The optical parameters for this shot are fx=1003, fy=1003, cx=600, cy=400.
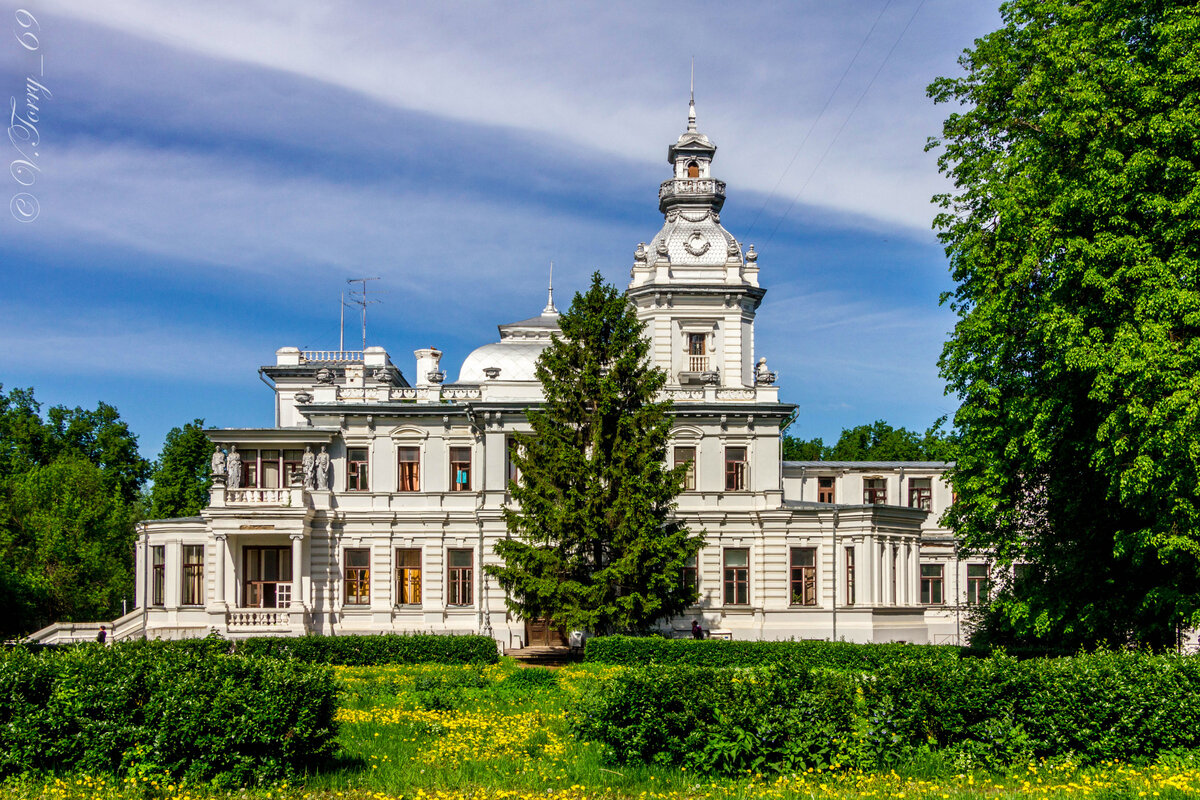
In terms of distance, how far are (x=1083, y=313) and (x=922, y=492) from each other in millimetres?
27188

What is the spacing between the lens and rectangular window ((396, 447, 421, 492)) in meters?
40.2

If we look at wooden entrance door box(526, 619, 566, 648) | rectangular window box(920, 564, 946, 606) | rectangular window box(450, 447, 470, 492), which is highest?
rectangular window box(450, 447, 470, 492)

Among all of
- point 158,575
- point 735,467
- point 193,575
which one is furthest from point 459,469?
point 158,575

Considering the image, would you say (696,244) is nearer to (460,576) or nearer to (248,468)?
(460,576)

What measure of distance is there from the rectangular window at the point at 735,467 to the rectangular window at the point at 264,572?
17.6m

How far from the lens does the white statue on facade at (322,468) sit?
3941 cm

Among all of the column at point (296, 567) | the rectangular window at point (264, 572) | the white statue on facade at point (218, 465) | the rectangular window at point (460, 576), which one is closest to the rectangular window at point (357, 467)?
the column at point (296, 567)

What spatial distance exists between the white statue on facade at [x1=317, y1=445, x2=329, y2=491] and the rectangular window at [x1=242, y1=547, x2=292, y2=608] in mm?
2831

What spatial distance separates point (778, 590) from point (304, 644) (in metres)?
18.5

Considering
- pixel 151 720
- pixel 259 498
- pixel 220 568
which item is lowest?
pixel 220 568

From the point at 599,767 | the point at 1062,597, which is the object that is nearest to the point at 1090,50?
the point at 1062,597

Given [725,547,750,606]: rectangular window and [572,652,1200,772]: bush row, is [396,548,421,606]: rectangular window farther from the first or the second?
[572,652,1200,772]: bush row

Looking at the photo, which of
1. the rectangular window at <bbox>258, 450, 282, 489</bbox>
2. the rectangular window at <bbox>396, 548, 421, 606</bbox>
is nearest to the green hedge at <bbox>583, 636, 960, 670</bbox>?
the rectangular window at <bbox>396, 548, 421, 606</bbox>

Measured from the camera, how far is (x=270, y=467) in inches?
1554
